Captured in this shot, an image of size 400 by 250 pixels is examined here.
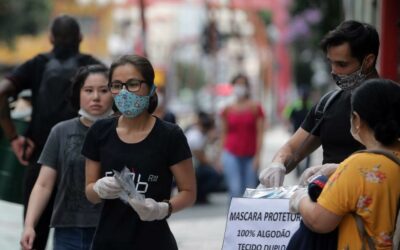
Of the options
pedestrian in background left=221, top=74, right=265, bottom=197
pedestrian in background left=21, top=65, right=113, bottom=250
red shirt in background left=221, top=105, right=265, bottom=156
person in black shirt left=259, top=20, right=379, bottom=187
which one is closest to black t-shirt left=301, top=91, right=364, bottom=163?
person in black shirt left=259, top=20, right=379, bottom=187

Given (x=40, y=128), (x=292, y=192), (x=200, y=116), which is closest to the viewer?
(x=292, y=192)

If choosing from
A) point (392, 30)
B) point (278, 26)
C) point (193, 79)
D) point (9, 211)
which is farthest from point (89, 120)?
point (193, 79)

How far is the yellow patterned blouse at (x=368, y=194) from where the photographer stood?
4.00 m

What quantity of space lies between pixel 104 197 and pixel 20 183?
3180mm

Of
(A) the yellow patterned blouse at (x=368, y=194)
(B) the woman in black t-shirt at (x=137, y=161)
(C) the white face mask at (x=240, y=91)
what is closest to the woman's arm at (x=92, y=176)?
(B) the woman in black t-shirt at (x=137, y=161)

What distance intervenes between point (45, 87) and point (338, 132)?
279 cm

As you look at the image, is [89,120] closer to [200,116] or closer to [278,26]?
[200,116]

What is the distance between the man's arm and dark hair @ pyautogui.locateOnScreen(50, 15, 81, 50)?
242 cm

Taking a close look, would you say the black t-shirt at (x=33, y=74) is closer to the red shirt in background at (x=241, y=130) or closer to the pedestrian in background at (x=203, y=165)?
the red shirt in background at (x=241, y=130)

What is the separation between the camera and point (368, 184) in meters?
4.00

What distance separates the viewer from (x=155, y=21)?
315 ft

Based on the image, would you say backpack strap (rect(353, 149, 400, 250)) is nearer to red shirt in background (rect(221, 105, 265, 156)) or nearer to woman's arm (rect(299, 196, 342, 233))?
woman's arm (rect(299, 196, 342, 233))

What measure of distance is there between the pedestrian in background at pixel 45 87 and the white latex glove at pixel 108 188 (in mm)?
2270

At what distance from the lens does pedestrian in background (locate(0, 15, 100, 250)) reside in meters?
7.18
